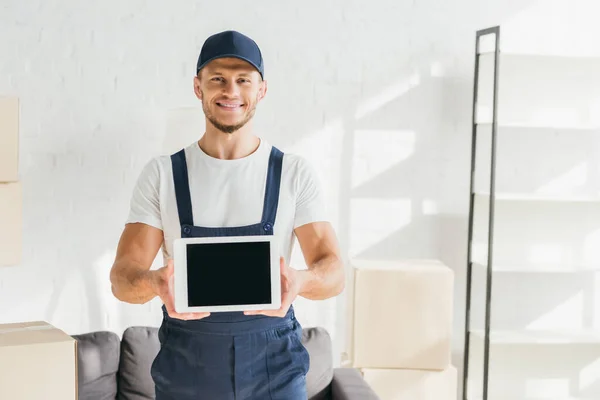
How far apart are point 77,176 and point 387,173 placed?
1360mm

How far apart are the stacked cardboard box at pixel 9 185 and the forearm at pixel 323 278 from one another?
4.84 feet

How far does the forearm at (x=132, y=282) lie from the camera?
1743 millimetres

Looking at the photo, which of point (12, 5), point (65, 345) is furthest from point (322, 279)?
point (12, 5)

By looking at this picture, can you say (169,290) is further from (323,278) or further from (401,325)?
(401,325)

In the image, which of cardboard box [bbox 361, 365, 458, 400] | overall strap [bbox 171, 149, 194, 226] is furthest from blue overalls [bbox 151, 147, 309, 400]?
cardboard box [bbox 361, 365, 458, 400]

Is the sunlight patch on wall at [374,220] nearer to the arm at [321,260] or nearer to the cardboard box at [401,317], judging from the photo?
Result: the cardboard box at [401,317]

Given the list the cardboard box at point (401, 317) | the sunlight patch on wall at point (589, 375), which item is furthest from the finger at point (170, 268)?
the sunlight patch on wall at point (589, 375)

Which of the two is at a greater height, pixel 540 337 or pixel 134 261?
pixel 134 261

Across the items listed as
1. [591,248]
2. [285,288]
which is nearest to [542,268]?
[591,248]

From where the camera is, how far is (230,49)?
181 cm

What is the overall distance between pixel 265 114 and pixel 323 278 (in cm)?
187

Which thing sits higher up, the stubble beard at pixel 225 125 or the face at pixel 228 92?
the face at pixel 228 92

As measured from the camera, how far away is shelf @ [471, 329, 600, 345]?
3430mm

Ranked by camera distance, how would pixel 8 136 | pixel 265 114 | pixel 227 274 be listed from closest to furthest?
pixel 227 274, pixel 8 136, pixel 265 114
